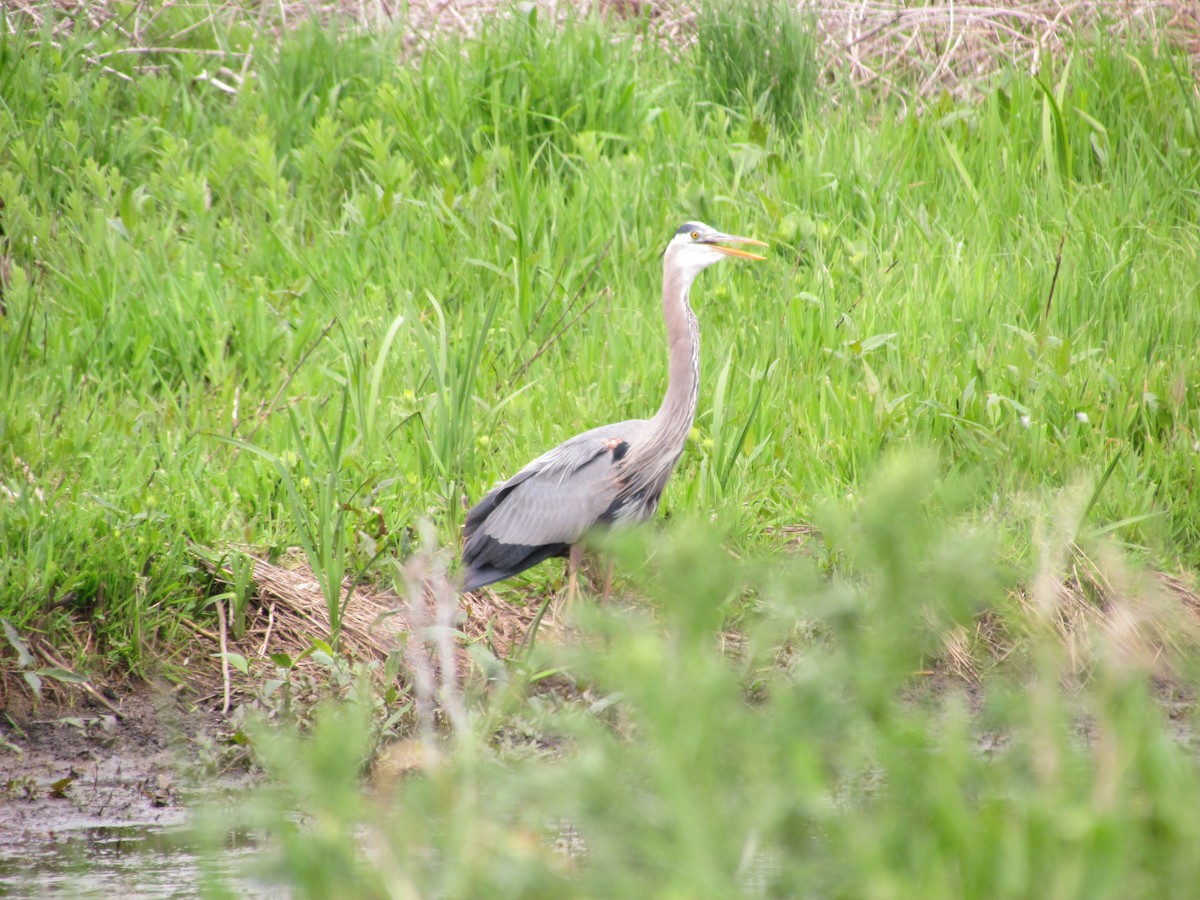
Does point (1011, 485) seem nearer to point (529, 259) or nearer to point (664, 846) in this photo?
point (529, 259)

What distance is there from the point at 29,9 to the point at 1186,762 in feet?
22.7

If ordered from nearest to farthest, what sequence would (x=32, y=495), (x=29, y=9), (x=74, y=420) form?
(x=32, y=495)
(x=74, y=420)
(x=29, y=9)

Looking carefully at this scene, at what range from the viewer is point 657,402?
5.25 meters

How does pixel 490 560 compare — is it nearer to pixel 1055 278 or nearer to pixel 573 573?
pixel 573 573

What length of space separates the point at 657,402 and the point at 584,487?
3.04 feet

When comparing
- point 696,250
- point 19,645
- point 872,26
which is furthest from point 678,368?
point 872,26

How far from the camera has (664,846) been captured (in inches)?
66.6

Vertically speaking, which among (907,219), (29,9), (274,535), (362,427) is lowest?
(274,535)

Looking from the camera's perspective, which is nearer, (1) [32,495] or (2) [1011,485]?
(1) [32,495]

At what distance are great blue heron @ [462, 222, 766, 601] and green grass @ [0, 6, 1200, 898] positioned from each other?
210 millimetres

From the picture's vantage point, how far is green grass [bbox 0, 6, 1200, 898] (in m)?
1.74

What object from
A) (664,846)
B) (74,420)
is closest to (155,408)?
(74,420)

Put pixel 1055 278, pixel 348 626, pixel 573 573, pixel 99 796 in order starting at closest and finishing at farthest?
1. pixel 99 796
2. pixel 348 626
3. pixel 573 573
4. pixel 1055 278

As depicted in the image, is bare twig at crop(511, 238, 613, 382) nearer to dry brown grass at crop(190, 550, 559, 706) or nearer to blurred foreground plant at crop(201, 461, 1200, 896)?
dry brown grass at crop(190, 550, 559, 706)
